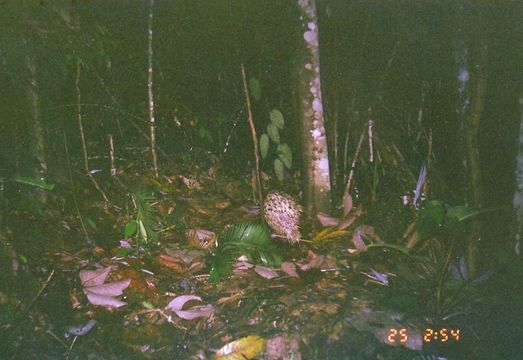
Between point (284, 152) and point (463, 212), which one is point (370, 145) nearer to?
point (284, 152)

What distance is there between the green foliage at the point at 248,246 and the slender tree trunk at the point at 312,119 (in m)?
0.46

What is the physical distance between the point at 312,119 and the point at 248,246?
0.87 meters

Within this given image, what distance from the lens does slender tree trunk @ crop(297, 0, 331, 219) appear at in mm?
2652

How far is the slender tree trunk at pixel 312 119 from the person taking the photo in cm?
265

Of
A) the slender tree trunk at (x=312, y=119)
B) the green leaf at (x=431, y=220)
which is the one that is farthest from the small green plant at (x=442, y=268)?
the slender tree trunk at (x=312, y=119)

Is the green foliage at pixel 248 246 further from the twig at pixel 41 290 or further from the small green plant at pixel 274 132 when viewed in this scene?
the twig at pixel 41 290

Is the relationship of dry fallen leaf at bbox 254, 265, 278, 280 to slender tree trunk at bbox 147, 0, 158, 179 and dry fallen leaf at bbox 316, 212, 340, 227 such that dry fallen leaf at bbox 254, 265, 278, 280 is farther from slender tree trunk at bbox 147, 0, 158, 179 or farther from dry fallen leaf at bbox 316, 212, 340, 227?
slender tree trunk at bbox 147, 0, 158, 179

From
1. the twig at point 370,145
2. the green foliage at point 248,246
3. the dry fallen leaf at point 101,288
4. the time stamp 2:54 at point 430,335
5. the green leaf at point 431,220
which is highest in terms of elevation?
the twig at point 370,145

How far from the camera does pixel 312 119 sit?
2799 mm

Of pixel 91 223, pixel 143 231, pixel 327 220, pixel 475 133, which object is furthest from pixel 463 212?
pixel 91 223

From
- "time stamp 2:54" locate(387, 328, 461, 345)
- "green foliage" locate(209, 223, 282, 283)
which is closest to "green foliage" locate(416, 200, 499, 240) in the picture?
"time stamp 2:54" locate(387, 328, 461, 345)

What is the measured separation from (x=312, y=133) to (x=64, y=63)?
5.02 feet

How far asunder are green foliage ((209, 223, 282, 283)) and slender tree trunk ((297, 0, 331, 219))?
46 centimetres

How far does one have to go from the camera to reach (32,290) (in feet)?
7.22
